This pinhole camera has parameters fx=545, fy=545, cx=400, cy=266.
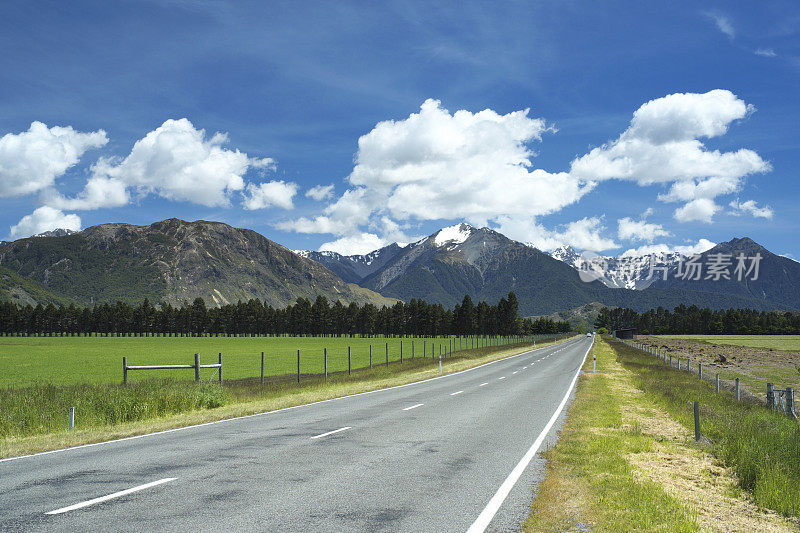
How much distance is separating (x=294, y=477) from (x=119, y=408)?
10.4 metres

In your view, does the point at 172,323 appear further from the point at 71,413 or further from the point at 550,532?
the point at 550,532

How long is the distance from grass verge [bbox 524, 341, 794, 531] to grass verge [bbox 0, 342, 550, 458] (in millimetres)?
10222

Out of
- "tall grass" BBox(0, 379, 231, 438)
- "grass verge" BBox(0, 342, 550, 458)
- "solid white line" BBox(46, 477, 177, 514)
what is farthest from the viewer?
"tall grass" BBox(0, 379, 231, 438)

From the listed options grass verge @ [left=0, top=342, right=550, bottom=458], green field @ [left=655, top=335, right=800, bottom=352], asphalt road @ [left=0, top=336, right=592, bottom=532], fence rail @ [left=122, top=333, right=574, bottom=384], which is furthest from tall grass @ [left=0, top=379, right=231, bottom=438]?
green field @ [left=655, top=335, right=800, bottom=352]

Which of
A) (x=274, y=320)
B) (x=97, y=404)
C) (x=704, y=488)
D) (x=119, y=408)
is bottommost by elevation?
(x=274, y=320)

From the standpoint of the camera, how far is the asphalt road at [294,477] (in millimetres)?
6531

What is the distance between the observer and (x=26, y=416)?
14.9 m

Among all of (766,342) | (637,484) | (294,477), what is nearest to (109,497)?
(294,477)

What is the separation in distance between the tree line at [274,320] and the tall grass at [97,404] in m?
160

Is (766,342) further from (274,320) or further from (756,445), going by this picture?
(274,320)

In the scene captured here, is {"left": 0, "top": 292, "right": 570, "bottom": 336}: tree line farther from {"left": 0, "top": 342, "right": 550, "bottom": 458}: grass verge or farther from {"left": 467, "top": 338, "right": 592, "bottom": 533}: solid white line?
{"left": 467, "top": 338, "right": 592, "bottom": 533}: solid white line

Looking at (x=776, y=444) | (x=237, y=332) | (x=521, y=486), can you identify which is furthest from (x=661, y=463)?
(x=237, y=332)

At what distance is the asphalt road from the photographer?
6531mm

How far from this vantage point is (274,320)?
7480 inches
